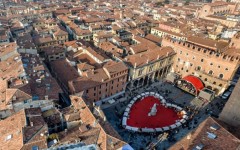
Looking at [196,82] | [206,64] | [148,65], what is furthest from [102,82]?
[206,64]

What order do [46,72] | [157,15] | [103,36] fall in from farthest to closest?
1. [157,15]
2. [103,36]
3. [46,72]

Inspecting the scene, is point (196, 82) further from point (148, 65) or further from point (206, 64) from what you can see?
point (148, 65)

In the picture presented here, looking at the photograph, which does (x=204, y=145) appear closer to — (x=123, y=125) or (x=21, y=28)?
(x=123, y=125)

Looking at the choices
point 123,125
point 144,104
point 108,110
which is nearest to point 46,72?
point 108,110

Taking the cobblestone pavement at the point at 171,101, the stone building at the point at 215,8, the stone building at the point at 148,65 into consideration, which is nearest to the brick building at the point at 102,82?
the stone building at the point at 148,65

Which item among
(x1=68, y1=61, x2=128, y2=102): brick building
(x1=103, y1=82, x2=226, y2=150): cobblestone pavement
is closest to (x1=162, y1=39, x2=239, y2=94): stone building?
(x1=103, y1=82, x2=226, y2=150): cobblestone pavement

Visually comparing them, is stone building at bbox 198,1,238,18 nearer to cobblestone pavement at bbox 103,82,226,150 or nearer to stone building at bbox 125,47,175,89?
stone building at bbox 125,47,175,89
